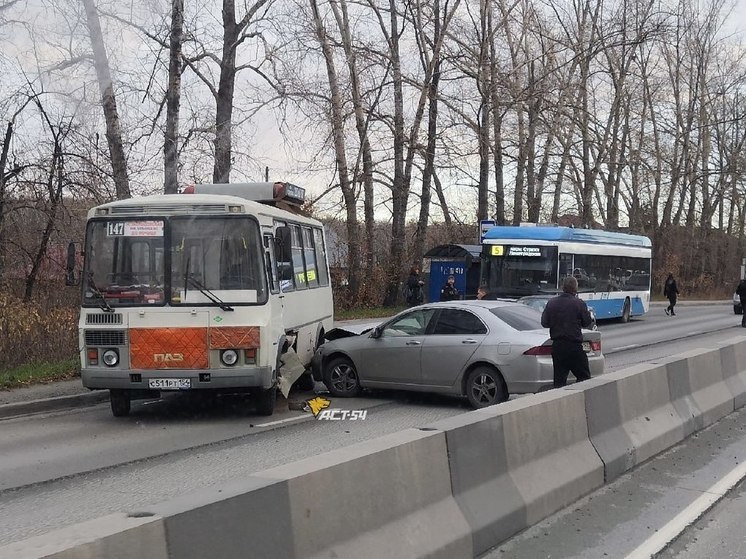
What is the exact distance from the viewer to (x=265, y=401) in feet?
35.5

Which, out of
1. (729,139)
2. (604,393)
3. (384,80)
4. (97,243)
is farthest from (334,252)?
(729,139)

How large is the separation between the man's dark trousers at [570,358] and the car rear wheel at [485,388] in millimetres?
1023

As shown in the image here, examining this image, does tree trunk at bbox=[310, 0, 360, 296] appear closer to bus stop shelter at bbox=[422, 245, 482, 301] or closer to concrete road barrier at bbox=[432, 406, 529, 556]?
bus stop shelter at bbox=[422, 245, 482, 301]

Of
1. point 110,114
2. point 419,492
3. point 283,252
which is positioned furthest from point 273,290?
point 110,114

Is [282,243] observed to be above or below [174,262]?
above

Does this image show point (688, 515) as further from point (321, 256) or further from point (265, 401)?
point (321, 256)

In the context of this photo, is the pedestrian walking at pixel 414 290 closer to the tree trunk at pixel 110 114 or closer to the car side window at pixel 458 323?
the tree trunk at pixel 110 114

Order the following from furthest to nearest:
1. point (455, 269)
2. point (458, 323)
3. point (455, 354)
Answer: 1. point (455, 269)
2. point (458, 323)
3. point (455, 354)

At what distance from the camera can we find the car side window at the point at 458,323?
1120 centimetres

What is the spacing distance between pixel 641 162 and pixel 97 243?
3317 cm

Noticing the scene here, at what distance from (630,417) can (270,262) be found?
4904mm

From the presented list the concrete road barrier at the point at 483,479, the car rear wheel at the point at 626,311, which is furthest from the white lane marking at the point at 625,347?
the concrete road barrier at the point at 483,479

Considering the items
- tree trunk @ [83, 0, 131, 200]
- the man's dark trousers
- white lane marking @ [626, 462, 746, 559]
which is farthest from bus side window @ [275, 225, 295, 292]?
tree trunk @ [83, 0, 131, 200]

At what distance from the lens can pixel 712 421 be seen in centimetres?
977
